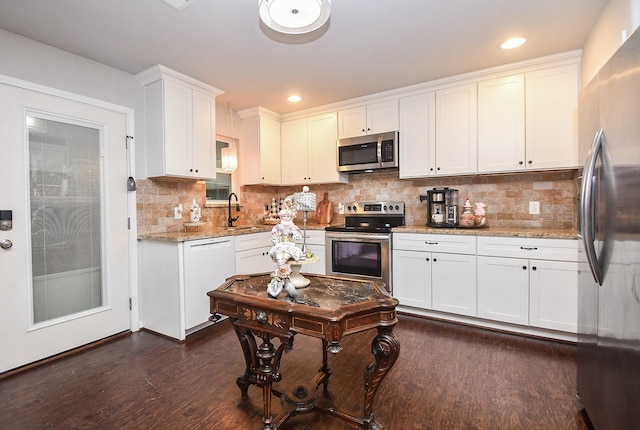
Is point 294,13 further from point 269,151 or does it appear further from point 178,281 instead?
point 269,151

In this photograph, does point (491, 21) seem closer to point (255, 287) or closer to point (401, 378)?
point (255, 287)

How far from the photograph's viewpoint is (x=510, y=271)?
2656mm

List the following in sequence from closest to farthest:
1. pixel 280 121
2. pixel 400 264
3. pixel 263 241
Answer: pixel 400 264 < pixel 263 241 < pixel 280 121

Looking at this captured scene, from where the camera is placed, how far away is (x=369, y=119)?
359cm

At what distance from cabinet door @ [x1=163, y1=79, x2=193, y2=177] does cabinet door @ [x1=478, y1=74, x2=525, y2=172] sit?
2866 millimetres

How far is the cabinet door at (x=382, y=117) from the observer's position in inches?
135

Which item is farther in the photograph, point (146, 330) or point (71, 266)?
point (146, 330)

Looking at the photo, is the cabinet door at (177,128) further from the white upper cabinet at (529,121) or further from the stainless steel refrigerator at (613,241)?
the stainless steel refrigerator at (613,241)

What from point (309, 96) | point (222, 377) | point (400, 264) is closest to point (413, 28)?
point (309, 96)

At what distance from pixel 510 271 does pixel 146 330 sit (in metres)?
3.37

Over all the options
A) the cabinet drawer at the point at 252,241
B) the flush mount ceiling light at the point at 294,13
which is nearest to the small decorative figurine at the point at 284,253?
the flush mount ceiling light at the point at 294,13

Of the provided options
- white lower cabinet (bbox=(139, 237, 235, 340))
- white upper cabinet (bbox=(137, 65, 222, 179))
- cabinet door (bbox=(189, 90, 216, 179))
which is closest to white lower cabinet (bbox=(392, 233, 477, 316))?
white lower cabinet (bbox=(139, 237, 235, 340))

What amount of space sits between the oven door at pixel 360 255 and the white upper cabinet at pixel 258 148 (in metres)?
1.22

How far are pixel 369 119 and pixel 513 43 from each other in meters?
1.52
